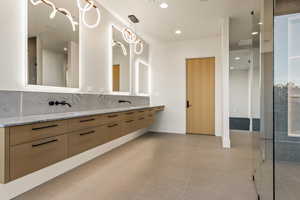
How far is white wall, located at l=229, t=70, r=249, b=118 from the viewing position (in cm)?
905

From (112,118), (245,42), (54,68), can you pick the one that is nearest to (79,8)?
(54,68)

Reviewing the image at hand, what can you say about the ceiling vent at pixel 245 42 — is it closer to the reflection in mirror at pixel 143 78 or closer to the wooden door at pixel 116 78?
the reflection in mirror at pixel 143 78

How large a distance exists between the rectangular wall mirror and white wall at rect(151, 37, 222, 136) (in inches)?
10.8

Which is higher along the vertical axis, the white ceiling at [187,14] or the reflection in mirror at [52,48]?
the white ceiling at [187,14]

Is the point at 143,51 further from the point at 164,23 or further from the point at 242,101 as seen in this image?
the point at 242,101

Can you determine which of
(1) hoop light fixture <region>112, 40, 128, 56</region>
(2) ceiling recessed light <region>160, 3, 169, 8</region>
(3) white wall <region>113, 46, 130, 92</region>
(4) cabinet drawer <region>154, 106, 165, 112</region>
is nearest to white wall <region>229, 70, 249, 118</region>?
(4) cabinet drawer <region>154, 106, 165, 112</region>

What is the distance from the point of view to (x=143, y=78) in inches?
217

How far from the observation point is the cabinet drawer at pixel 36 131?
1455mm

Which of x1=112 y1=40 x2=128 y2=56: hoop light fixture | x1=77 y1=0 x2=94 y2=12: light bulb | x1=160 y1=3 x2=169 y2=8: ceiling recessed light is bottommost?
x1=112 y1=40 x2=128 y2=56: hoop light fixture

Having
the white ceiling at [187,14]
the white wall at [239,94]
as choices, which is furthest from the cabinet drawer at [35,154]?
the white wall at [239,94]

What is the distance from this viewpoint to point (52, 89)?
8.14 ft

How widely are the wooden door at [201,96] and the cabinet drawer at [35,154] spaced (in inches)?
167

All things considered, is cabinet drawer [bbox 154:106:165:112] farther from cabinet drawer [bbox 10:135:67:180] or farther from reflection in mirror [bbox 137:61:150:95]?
cabinet drawer [bbox 10:135:67:180]

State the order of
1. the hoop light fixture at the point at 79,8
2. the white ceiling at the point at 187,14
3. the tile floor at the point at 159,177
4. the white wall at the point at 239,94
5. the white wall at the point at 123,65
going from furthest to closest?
1. the white wall at the point at 239,94
2. the white wall at the point at 123,65
3. the white ceiling at the point at 187,14
4. the hoop light fixture at the point at 79,8
5. the tile floor at the point at 159,177
